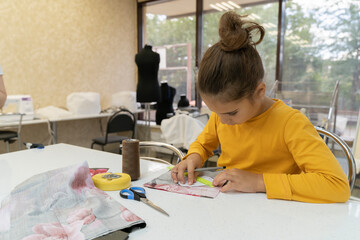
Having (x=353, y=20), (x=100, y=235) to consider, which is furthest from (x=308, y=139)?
(x=353, y=20)

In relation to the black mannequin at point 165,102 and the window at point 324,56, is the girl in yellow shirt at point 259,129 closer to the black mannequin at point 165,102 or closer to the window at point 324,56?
the window at point 324,56

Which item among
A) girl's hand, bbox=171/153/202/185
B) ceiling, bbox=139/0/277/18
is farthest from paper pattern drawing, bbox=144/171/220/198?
ceiling, bbox=139/0/277/18

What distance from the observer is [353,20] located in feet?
10.9

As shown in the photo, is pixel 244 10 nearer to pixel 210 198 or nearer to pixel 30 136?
pixel 30 136

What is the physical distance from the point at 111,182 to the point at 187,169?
257 millimetres

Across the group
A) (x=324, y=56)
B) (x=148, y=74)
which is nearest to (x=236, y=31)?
(x=148, y=74)

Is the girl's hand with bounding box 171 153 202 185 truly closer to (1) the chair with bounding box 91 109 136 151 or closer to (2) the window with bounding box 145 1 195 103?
(1) the chair with bounding box 91 109 136 151

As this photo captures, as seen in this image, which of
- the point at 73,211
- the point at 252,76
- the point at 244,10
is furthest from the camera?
the point at 244,10

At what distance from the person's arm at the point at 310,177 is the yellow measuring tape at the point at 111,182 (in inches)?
16.7

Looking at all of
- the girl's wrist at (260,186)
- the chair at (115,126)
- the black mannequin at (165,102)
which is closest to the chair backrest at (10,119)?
the chair at (115,126)

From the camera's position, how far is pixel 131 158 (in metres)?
0.98

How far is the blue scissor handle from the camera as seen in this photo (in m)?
0.82

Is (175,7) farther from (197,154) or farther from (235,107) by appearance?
(235,107)

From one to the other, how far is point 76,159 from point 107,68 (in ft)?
12.1
